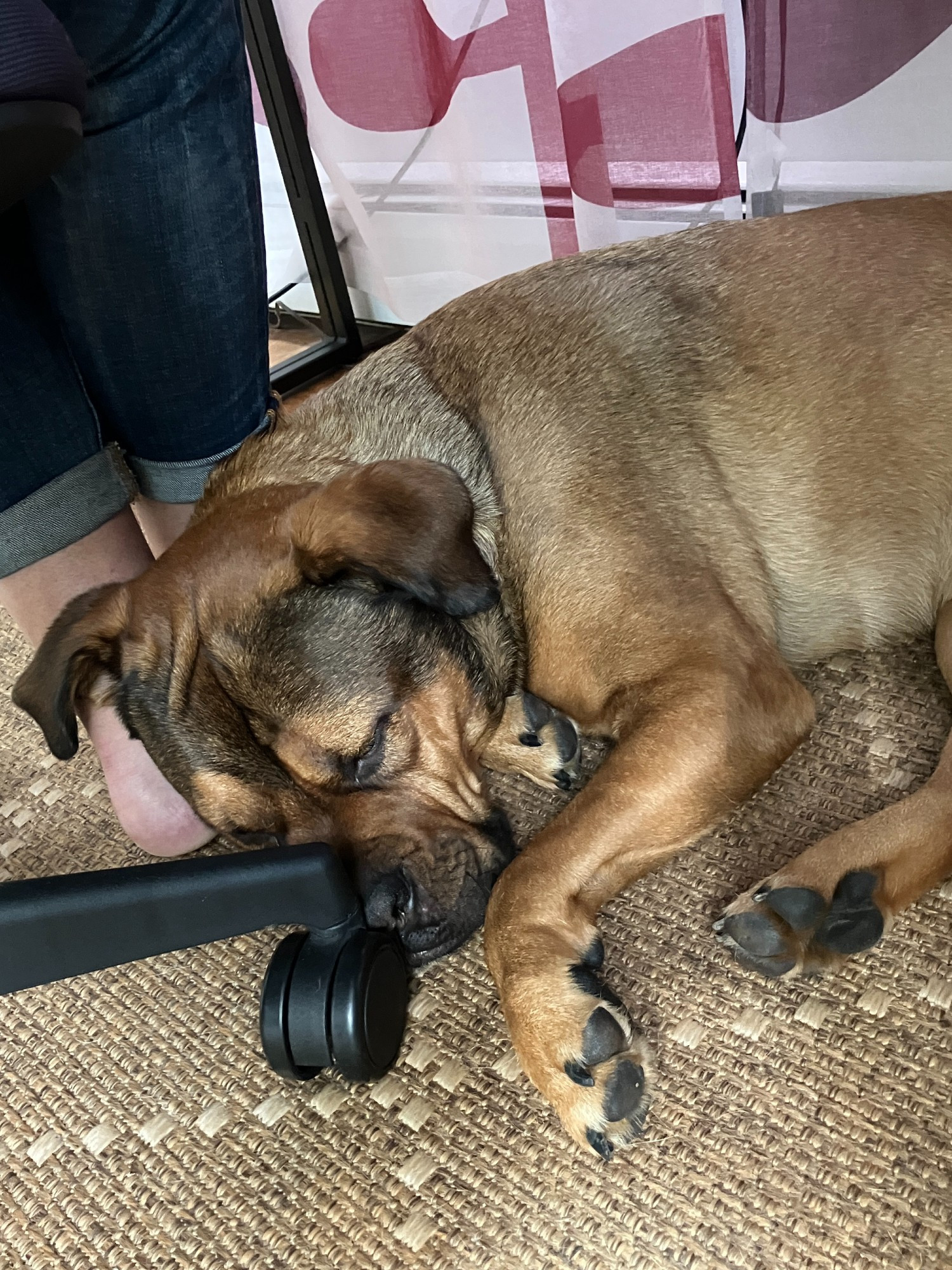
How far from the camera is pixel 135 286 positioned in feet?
5.73

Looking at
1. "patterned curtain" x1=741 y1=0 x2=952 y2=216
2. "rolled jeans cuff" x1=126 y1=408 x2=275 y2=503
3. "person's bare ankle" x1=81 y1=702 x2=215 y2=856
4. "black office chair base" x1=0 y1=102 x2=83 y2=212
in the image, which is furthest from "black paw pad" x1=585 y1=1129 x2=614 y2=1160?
"patterned curtain" x1=741 y1=0 x2=952 y2=216

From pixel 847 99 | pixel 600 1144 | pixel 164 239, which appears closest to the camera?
pixel 600 1144

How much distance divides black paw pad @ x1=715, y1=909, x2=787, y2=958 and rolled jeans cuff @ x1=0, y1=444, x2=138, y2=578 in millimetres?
1339

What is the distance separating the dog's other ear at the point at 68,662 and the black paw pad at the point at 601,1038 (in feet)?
2.76

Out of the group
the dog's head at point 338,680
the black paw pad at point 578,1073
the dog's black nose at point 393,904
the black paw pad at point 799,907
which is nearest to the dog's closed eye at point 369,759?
the dog's head at point 338,680

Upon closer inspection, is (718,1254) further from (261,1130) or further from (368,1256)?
(261,1130)

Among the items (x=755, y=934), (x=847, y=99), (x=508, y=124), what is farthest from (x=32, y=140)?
(x=508, y=124)

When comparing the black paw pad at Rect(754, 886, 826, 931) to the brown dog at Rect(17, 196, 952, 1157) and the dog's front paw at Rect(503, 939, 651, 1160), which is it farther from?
the dog's front paw at Rect(503, 939, 651, 1160)

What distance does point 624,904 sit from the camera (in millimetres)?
1433

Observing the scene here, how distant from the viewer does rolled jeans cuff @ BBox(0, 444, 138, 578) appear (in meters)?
1.77

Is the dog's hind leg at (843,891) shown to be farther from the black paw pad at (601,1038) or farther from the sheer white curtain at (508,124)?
the sheer white curtain at (508,124)

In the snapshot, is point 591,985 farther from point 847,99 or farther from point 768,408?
point 847,99

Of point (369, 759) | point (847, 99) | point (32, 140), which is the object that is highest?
point (32, 140)

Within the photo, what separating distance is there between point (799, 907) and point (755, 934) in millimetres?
67
